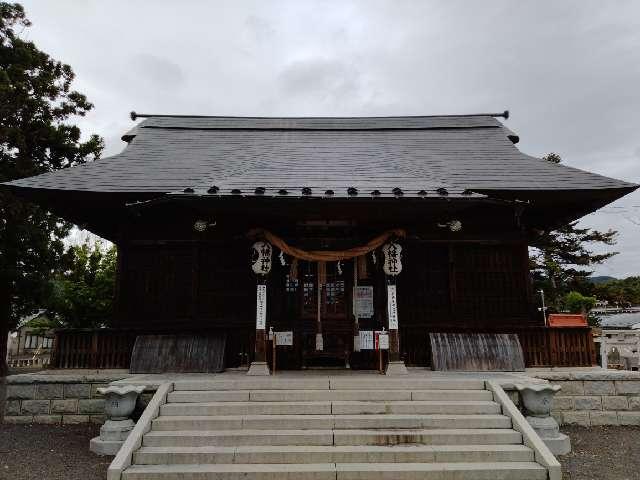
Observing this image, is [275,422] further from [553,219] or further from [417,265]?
[553,219]

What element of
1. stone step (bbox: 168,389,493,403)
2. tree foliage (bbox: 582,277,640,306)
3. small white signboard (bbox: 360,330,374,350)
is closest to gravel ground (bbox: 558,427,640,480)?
stone step (bbox: 168,389,493,403)

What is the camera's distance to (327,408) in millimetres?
6230

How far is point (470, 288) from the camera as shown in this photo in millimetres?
9367

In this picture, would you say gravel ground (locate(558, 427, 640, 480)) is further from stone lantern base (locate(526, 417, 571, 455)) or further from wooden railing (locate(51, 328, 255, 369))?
wooden railing (locate(51, 328, 255, 369))

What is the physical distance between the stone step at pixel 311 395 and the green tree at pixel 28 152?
1003 cm

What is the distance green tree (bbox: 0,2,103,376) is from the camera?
13000 millimetres

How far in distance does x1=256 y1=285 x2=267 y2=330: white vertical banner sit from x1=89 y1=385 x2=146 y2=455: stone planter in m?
2.32

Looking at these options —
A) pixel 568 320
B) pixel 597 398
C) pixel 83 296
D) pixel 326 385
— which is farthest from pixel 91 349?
pixel 568 320

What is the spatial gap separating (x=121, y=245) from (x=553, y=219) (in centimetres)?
1026

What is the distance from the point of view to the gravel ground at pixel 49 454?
545 centimetres

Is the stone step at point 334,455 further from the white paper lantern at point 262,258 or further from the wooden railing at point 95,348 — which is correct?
the wooden railing at point 95,348

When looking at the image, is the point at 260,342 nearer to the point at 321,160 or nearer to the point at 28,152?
the point at 321,160

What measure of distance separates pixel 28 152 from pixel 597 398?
57.1ft

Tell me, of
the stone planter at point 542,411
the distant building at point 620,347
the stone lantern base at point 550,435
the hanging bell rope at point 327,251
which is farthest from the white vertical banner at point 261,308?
the distant building at point 620,347
